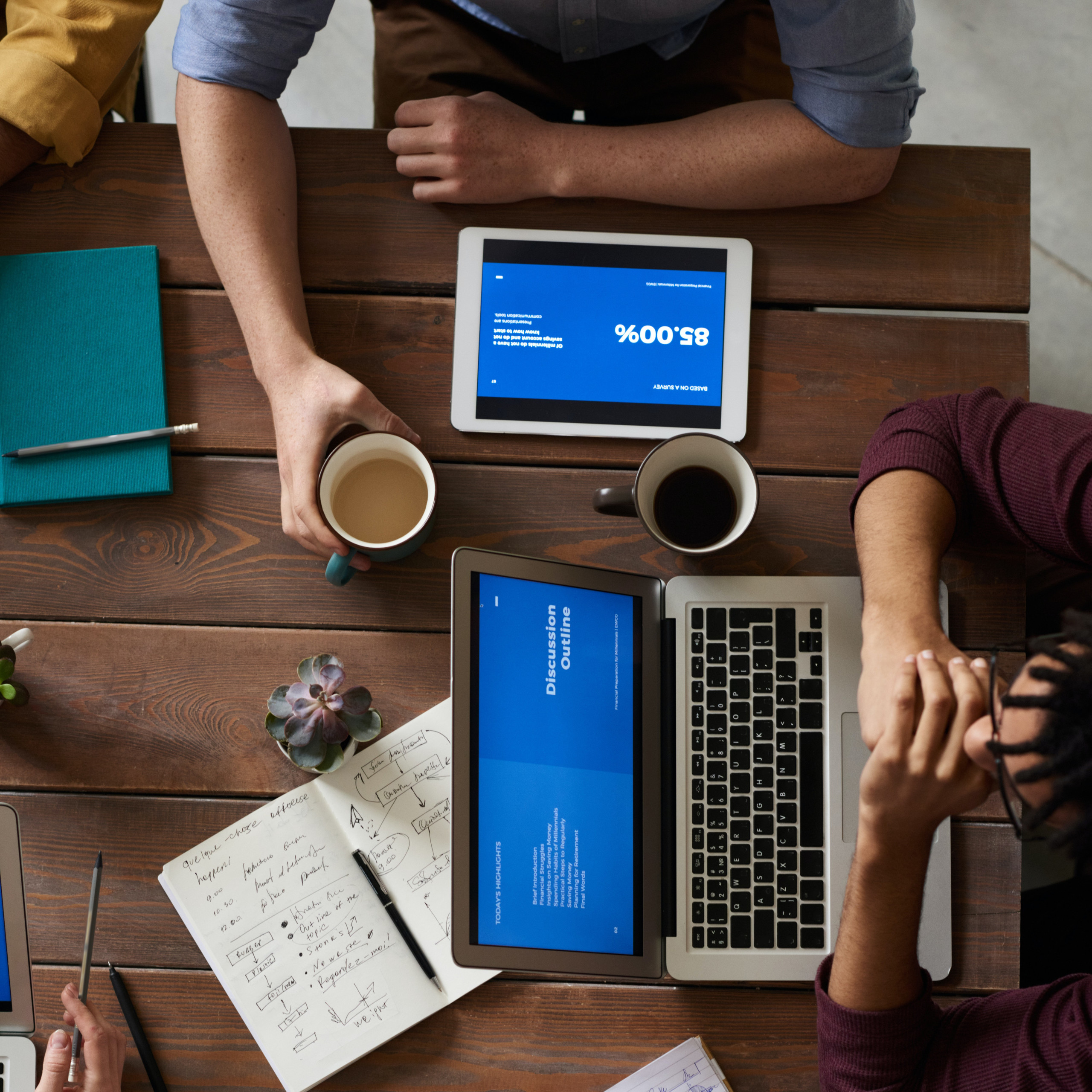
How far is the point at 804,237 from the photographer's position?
1071 mm

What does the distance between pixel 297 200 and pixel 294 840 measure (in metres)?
0.76

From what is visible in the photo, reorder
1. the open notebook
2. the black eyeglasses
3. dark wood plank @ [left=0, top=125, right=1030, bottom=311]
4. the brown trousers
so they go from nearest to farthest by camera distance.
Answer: the black eyeglasses, the open notebook, dark wood plank @ [left=0, top=125, right=1030, bottom=311], the brown trousers

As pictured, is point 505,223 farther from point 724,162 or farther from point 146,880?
point 146,880

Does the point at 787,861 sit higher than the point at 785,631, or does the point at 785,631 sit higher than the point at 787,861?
the point at 785,631

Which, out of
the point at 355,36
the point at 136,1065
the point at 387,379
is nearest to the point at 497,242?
the point at 387,379

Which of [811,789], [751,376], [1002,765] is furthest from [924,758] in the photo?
[751,376]

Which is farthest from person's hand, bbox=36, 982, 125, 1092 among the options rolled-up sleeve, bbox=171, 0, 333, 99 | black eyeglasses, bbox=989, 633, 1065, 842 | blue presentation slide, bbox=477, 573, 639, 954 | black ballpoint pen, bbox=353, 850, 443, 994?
rolled-up sleeve, bbox=171, 0, 333, 99

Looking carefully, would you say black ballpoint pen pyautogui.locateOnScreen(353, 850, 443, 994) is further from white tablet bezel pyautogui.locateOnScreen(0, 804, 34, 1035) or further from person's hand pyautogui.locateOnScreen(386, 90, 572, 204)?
person's hand pyautogui.locateOnScreen(386, 90, 572, 204)

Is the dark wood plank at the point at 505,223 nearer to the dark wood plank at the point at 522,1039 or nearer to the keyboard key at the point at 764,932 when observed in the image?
the keyboard key at the point at 764,932

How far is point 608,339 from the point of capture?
1.04m

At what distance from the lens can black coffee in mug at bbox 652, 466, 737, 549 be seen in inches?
37.9

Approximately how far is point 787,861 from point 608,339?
0.62m

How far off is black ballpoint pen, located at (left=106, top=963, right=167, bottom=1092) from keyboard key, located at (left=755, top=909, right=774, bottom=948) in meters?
0.66

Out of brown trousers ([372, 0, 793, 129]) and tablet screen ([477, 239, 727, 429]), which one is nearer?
tablet screen ([477, 239, 727, 429])
